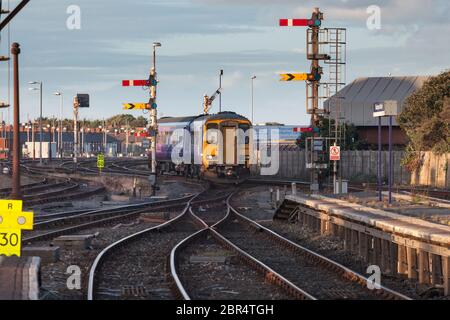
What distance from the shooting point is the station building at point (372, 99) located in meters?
73.4

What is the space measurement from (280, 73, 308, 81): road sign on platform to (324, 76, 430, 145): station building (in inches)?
1503

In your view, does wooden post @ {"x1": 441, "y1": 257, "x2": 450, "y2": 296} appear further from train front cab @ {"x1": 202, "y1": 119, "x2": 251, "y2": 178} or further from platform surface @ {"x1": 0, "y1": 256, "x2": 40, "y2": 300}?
train front cab @ {"x1": 202, "y1": 119, "x2": 251, "y2": 178}

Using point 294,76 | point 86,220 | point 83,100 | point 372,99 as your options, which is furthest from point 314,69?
point 83,100

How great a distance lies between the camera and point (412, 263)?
16.9 meters

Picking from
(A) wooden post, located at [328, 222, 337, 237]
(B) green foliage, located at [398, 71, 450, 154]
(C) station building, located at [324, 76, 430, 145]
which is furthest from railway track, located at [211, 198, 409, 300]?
(C) station building, located at [324, 76, 430, 145]

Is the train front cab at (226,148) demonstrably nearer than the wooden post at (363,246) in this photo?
No

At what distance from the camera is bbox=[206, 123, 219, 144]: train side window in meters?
46.1

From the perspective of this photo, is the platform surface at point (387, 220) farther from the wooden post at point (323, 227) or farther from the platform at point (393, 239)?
the wooden post at point (323, 227)

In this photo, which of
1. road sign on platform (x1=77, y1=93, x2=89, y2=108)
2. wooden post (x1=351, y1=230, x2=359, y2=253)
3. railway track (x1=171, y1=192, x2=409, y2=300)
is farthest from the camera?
road sign on platform (x1=77, y1=93, x2=89, y2=108)

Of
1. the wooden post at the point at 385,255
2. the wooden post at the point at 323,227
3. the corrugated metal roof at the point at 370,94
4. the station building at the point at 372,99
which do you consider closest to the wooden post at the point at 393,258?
the wooden post at the point at 385,255

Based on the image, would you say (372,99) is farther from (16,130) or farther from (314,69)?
(16,130)

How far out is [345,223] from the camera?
2169 cm

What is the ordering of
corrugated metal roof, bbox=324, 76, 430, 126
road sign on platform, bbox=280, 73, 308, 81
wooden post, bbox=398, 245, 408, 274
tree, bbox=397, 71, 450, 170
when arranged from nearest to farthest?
wooden post, bbox=398, 245, 408, 274
road sign on platform, bbox=280, 73, 308, 81
tree, bbox=397, 71, 450, 170
corrugated metal roof, bbox=324, 76, 430, 126
